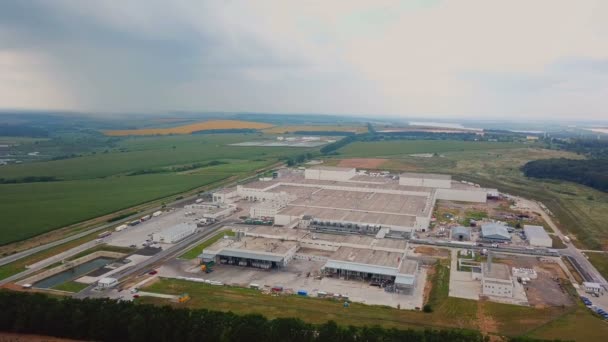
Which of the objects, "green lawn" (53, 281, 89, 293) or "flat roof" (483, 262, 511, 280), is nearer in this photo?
"green lawn" (53, 281, 89, 293)

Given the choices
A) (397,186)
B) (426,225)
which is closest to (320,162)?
(397,186)

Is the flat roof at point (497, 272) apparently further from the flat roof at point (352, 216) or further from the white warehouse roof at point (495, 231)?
the flat roof at point (352, 216)

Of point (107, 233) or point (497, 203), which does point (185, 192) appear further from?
point (497, 203)

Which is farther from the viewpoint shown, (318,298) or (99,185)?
(99,185)

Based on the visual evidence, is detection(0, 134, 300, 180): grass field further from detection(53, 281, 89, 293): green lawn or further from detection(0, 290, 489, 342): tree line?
detection(0, 290, 489, 342): tree line

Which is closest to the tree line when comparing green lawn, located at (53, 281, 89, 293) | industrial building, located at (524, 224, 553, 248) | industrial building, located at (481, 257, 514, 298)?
green lawn, located at (53, 281, 89, 293)

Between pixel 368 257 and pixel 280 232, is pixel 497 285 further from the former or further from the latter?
pixel 280 232

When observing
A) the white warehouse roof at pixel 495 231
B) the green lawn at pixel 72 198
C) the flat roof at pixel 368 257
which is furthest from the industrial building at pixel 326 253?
the green lawn at pixel 72 198
